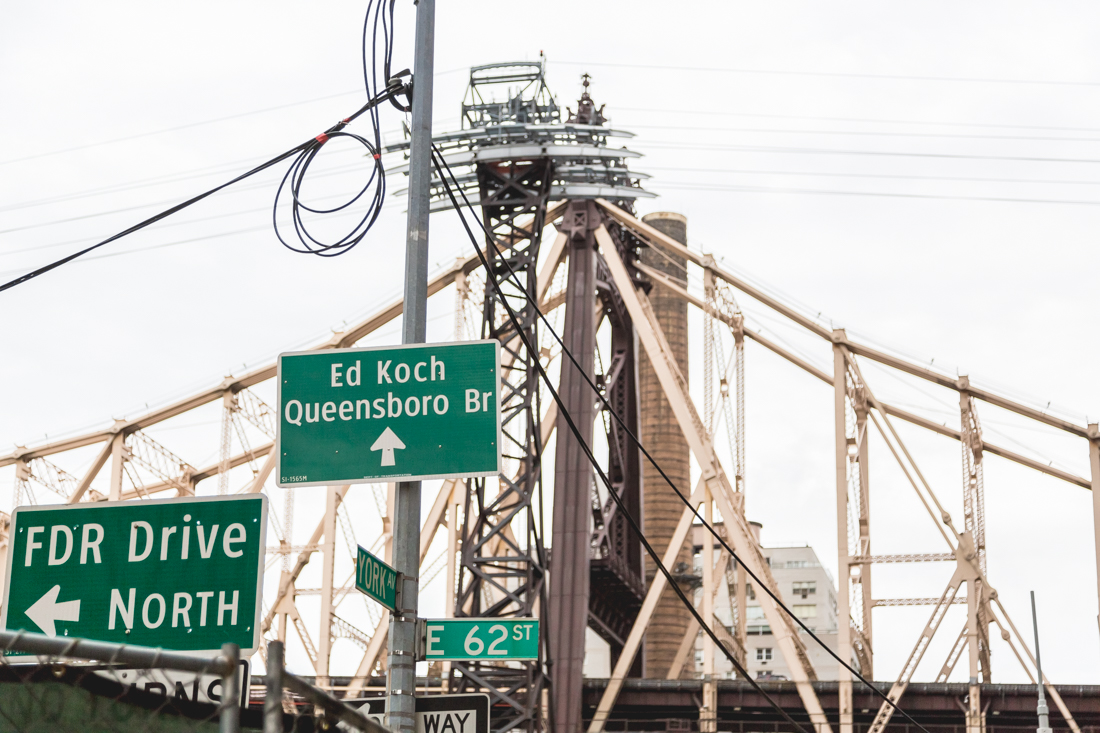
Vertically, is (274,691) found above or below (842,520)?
below

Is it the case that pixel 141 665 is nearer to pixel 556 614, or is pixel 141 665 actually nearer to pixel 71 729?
pixel 71 729

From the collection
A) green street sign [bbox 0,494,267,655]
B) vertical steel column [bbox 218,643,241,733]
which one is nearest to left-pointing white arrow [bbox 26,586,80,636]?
green street sign [bbox 0,494,267,655]

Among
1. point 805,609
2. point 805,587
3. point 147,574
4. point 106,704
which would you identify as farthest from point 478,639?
point 805,587

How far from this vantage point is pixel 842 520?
44312 mm

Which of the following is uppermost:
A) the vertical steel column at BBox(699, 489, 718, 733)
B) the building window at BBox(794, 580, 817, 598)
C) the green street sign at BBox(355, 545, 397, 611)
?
the building window at BBox(794, 580, 817, 598)

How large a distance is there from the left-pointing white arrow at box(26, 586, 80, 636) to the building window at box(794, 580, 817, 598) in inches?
4326

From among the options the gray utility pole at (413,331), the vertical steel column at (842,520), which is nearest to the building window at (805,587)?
the vertical steel column at (842,520)

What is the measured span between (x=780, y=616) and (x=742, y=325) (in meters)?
10.8

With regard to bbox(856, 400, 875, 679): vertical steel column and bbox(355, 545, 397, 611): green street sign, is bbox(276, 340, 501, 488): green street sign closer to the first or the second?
bbox(355, 545, 397, 611): green street sign

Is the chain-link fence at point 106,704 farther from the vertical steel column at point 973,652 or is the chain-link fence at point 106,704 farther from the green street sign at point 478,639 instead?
the vertical steel column at point 973,652

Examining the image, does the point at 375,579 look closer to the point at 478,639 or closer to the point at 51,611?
the point at 478,639

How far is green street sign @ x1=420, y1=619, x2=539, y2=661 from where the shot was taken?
9453 mm

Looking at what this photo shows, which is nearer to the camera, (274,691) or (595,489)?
(274,691)

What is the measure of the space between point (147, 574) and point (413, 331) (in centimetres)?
297
